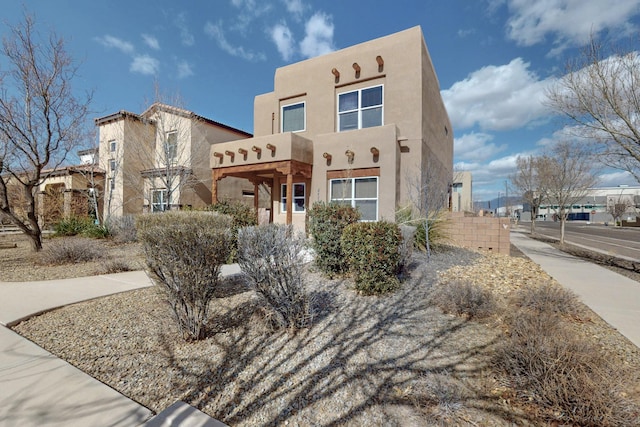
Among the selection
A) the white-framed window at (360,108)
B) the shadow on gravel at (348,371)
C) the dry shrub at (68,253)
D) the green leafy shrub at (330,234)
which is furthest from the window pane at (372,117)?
the dry shrub at (68,253)

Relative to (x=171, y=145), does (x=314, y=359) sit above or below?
below

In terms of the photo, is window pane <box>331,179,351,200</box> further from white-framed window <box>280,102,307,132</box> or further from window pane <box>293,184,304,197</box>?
white-framed window <box>280,102,307,132</box>

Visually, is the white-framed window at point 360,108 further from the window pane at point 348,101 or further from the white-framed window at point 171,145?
the white-framed window at point 171,145

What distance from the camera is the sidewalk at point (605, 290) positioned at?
176 inches

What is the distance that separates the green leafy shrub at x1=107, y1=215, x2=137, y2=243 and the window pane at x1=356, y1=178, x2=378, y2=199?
1030cm

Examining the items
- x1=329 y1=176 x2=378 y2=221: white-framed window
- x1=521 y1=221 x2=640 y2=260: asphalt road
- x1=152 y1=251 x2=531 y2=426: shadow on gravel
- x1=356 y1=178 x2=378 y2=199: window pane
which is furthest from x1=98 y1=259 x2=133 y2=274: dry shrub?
x1=521 y1=221 x2=640 y2=260: asphalt road

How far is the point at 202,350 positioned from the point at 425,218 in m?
7.31

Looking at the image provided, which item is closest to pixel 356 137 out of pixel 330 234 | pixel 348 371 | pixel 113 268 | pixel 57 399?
pixel 330 234

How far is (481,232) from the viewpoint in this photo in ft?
36.0

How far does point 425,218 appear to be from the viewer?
873 centimetres

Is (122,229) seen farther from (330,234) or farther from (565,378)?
(565,378)

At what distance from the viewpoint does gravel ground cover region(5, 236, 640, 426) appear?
2451 mm

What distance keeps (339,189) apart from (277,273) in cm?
Result: 806

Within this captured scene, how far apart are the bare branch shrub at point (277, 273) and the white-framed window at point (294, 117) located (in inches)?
419
